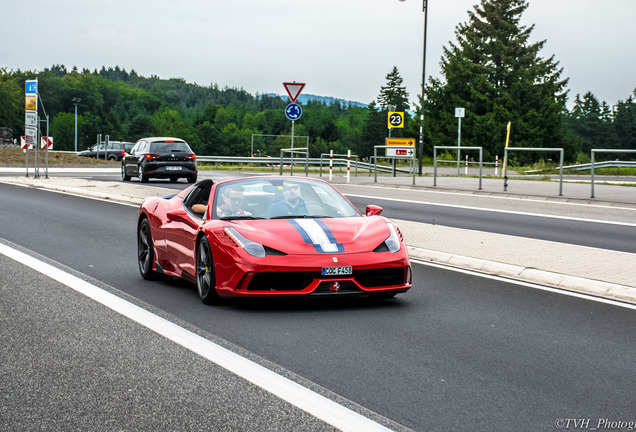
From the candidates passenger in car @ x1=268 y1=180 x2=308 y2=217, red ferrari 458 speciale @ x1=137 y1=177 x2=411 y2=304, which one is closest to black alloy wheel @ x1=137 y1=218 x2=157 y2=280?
red ferrari 458 speciale @ x1=137 y1=177 x2=411 y2=304

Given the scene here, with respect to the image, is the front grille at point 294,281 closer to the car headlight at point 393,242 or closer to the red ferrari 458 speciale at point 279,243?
the red ferrari 458 speciale at point 279,243

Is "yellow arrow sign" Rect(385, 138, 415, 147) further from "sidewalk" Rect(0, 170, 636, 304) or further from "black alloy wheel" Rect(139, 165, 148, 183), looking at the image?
"sidewalk" Rect(0, 170, 636, 304)

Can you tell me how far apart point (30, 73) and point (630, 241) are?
19003 cm

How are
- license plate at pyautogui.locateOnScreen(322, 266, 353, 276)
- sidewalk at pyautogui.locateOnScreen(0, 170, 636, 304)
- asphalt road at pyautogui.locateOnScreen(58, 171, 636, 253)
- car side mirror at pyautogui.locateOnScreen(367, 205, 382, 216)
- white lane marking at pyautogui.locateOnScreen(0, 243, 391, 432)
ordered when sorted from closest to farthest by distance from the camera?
white lane marking at pyautogui.locateOnScreen(0, 243, 391, 432) → license plate at pyautogui.locateOnScreen(322, 266, 353, 276) → car side mirror at pyautogui.locateOnScreen(367, 205, 382, 216) → sidewalk at pyautogui.locateOnScreen(0, 170, 636, 304) → asphalt road at pyautogui.locateOnScreen(58, 171, 636, 253)

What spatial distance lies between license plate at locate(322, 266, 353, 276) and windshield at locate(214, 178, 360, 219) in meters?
1.01

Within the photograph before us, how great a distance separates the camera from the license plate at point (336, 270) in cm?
733

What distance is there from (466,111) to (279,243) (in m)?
74.6

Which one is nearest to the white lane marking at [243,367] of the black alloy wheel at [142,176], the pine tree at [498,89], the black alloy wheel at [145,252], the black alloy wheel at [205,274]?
the black alloy wheel at [205,274]

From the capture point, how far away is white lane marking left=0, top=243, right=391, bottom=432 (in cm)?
434

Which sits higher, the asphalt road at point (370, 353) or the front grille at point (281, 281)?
the front grille at point (281, 281)

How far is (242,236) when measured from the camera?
7.54m

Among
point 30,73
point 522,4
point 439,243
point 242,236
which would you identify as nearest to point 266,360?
point 242,236

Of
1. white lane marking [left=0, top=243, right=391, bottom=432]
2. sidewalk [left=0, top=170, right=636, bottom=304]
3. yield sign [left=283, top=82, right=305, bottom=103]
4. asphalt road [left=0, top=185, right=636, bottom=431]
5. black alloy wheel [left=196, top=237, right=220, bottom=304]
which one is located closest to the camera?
white lane marking [left=0, top=243, right=391, bottom=432]

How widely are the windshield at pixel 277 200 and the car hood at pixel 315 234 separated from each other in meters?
0.26
